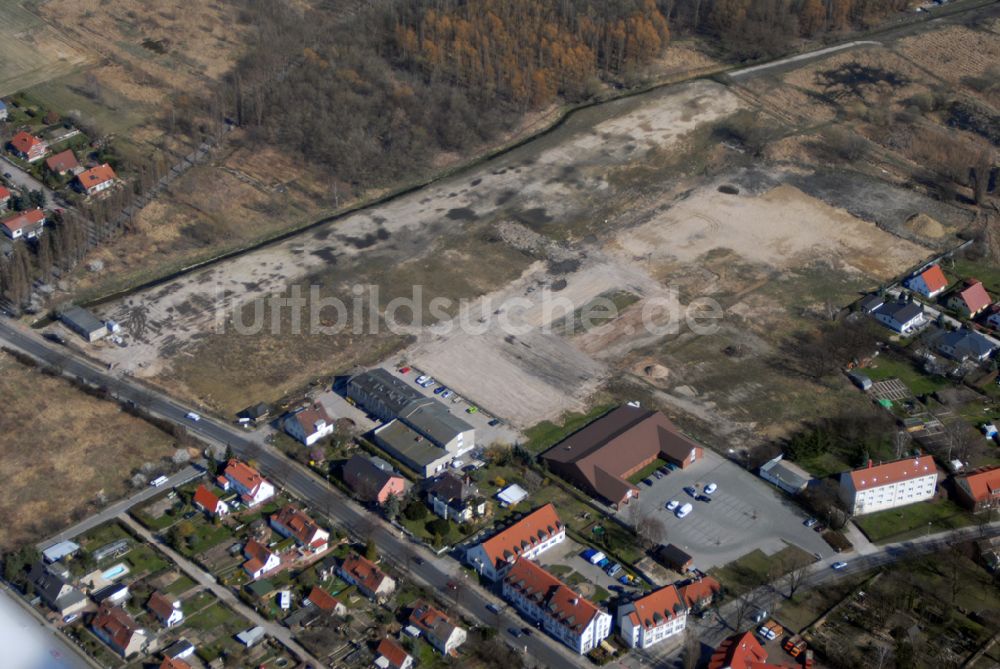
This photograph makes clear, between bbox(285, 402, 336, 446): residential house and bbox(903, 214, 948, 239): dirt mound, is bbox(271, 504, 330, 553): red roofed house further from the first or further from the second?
bbox(903, 214, 948, 239): dirt mound

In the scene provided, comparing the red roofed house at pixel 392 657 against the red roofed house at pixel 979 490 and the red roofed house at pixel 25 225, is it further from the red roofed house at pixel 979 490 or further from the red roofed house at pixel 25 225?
the red roofed house at pixel 25 225

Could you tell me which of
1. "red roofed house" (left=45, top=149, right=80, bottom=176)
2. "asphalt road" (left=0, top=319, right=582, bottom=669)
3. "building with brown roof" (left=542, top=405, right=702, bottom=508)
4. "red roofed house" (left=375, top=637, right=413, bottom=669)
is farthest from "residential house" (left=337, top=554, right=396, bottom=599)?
"red roofed house" (left=45, top=149, right=80, bottom=176)

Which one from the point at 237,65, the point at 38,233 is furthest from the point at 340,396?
the point at 237,65

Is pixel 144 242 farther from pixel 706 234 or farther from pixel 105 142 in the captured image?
pixel 706 234

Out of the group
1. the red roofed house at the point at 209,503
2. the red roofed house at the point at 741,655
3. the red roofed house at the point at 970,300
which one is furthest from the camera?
the red roofed house at the point at 970,300

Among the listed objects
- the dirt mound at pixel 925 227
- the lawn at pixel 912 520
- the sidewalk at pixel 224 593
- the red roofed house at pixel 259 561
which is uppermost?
the dirt mound at pixel 925 227

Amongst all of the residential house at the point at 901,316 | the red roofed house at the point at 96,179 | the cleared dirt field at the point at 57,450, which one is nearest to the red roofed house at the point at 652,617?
the cleared dirt field at the point at 57,450
